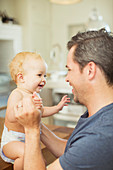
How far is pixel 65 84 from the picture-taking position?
3289mm

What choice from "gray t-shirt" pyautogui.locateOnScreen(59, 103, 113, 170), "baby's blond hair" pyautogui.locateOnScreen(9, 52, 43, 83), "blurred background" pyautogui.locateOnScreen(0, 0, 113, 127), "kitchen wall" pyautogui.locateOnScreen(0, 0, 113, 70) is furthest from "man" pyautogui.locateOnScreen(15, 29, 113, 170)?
"kitchen wall" pyautogui.locateOnScreen(0, 0, 113, 70)

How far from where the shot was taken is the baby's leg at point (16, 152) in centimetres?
101

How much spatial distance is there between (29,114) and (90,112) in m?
0.26

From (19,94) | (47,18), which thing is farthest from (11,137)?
(47,18)

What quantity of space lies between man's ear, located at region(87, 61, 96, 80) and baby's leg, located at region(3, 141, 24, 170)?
42cm

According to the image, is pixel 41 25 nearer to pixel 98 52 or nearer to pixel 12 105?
pixel 12 105

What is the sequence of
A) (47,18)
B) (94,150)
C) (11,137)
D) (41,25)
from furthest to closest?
(47,18), (41,25), (11,137), (94,150)

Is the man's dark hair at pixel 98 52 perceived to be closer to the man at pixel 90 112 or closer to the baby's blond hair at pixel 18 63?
the man at pixel 90 112

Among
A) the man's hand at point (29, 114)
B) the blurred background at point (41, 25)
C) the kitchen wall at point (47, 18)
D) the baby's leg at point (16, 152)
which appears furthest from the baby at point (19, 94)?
the kitchen wall at point (47, 18)

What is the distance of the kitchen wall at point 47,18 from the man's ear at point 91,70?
4.44 m

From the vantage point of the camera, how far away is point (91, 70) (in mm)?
899

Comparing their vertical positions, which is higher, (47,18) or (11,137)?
(47,18)

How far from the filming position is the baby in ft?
3.48

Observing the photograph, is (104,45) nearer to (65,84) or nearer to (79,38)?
(79,38)
